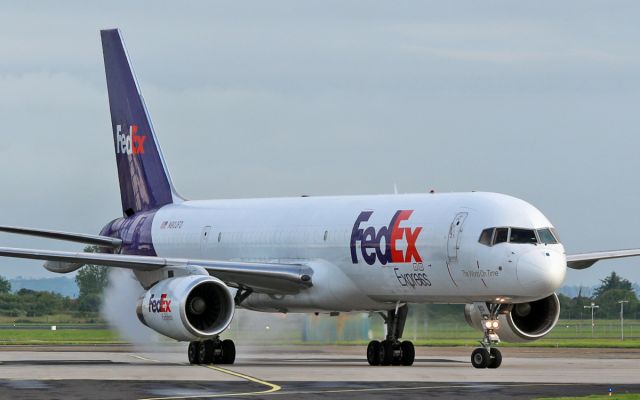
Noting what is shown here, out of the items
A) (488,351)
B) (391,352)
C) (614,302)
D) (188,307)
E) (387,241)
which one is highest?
(614,302)

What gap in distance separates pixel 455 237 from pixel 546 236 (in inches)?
89.0

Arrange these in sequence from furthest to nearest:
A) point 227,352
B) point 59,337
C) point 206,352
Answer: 1. point 59,337
2. point 227,352
3. point 206,352

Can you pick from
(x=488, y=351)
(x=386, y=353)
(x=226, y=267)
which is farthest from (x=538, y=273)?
(x=226, y=267)

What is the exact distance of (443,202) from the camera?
38.7m

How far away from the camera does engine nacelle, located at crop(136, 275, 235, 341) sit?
37.9 metres

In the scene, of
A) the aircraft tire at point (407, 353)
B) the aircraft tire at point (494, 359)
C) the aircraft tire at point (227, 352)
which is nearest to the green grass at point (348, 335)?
the aircraft tire at point (407, 353)

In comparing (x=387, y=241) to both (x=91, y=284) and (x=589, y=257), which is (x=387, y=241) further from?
(x=91, y=284)

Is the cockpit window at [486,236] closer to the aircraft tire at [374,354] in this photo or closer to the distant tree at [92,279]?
the aircraft tire at [374,354]

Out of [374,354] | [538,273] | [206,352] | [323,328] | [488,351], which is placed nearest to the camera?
[538,273]

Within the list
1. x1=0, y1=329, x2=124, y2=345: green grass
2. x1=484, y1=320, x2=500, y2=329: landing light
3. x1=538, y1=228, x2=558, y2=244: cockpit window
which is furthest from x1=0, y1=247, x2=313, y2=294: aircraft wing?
x1=0, y1=329, x2=124, y2=345: green grass

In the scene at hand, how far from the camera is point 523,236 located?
3659cm

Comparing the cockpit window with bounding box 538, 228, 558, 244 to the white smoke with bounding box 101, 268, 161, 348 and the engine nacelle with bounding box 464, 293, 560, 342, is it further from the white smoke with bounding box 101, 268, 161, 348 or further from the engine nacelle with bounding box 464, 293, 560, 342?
the white smoke with bounding box 101, 268, 161, 348

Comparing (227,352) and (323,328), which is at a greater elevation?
(323,328)

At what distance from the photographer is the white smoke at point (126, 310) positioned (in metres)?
50.1
